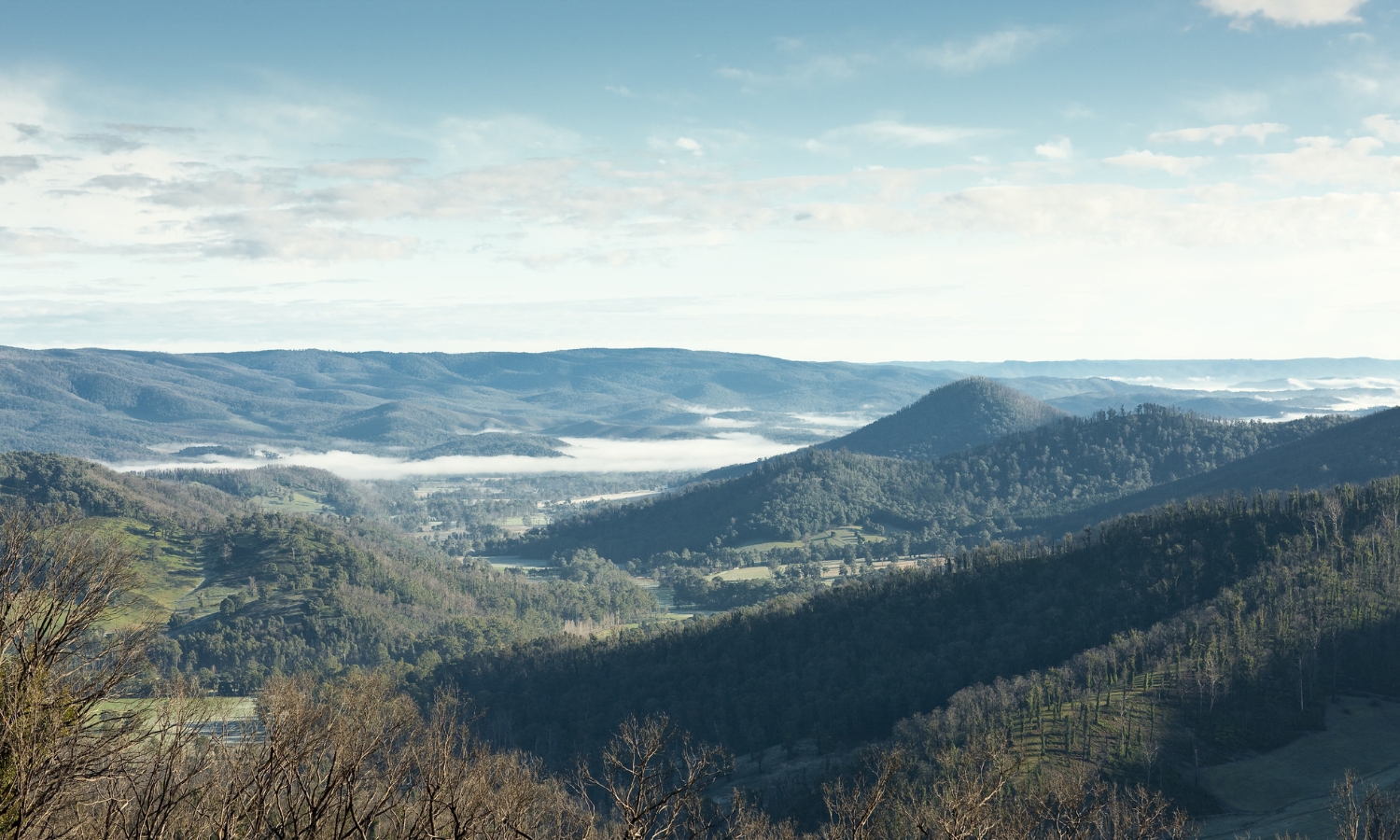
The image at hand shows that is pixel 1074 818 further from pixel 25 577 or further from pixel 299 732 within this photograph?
pixel 25 577

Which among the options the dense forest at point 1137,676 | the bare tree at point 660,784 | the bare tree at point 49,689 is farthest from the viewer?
the dense forest at point 1137,676

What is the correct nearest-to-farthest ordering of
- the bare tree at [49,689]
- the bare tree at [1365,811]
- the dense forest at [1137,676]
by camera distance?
the bare tree at [49,689] → the bare tree at [1365,811] → the dense forest at [1137,676]

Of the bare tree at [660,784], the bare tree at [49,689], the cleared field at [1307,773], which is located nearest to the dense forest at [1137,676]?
the cleared field at [1307,773]

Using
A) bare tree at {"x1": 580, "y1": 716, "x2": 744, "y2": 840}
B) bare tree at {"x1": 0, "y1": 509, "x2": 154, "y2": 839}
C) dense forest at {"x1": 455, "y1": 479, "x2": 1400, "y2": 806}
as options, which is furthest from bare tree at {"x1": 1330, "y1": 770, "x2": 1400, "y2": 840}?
bare tree at {"x1": 0, "y1": 509, "x2": 154, "y2": 839}

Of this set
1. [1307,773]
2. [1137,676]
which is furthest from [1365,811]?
[1137,676]

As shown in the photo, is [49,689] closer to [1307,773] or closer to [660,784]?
[660,784]

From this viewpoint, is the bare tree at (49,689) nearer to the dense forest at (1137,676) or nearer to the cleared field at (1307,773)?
the cleared field at (1307,773)

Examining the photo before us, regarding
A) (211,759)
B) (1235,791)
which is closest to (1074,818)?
(211,759)

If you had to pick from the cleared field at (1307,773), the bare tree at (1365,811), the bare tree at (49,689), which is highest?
the bare tree at (49,689)

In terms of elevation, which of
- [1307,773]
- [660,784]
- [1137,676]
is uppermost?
[660,784]

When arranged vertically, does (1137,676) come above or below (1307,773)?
above
